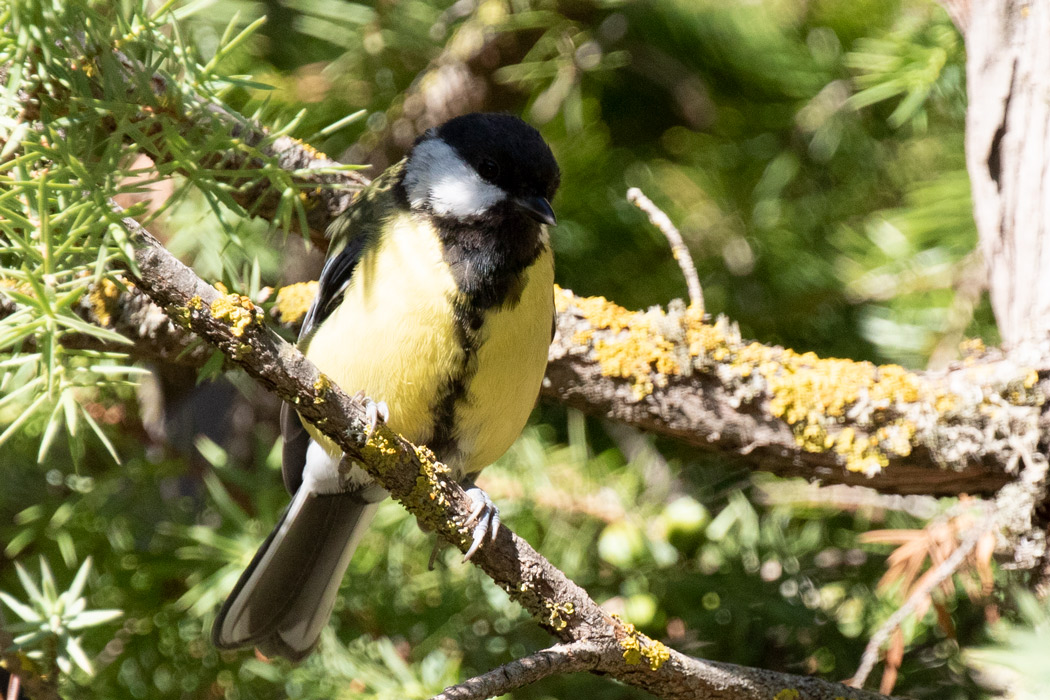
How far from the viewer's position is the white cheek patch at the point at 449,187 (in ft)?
5.19

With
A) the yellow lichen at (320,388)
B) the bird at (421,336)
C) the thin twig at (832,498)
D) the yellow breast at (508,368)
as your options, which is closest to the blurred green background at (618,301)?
the thin twig at (832,498)

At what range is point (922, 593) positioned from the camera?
142cm

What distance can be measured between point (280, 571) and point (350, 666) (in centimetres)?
22

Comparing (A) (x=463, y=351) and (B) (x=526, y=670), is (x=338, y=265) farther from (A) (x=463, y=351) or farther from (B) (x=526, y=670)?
(B) (x=526, y=670)

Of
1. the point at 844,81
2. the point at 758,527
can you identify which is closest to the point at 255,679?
the point at 758,527

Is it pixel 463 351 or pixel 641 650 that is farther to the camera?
pixel 463 351

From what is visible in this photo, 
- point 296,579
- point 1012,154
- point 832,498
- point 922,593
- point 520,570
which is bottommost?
point 296,579

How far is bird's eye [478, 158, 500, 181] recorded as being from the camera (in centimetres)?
159

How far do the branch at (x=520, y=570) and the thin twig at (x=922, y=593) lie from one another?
136 mm

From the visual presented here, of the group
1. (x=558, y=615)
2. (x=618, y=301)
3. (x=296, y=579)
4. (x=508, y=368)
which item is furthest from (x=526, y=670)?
(x=618, y=301)

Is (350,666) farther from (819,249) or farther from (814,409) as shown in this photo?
(819,249)

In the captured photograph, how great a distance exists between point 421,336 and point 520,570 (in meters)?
0.40

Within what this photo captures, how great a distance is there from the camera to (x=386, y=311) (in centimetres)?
142

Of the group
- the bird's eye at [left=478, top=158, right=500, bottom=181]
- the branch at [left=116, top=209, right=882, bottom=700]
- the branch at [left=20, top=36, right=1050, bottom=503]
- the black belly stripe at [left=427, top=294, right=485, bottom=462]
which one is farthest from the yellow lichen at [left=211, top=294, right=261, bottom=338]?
the bird's eye at [left=478, top=158, right=500, bottom=181]
